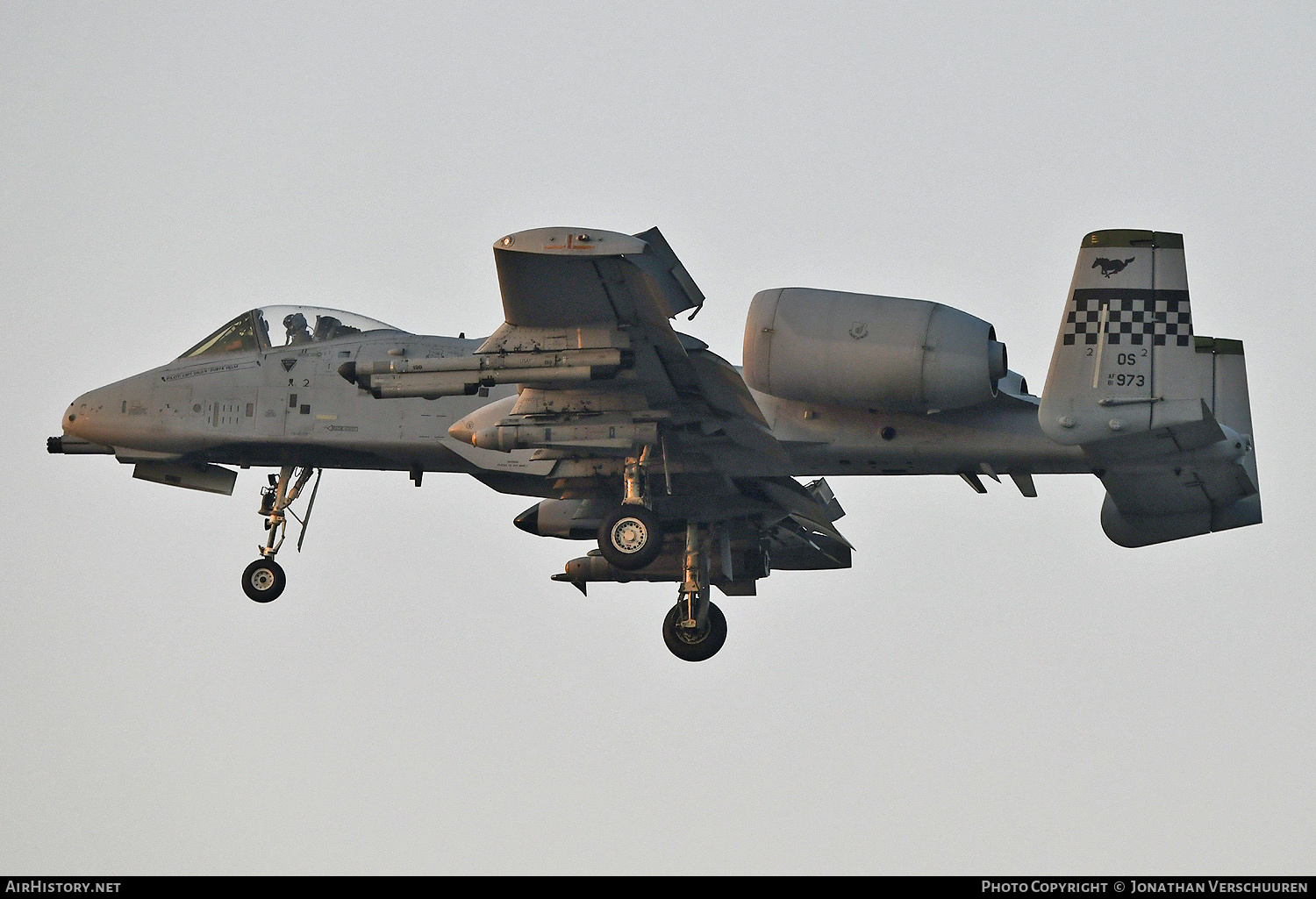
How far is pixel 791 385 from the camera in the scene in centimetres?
2202

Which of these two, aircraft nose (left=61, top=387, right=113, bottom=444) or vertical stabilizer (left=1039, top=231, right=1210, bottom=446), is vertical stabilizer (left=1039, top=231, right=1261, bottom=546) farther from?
aircraft nose (left=61, top=387, right=113, bottom=444)

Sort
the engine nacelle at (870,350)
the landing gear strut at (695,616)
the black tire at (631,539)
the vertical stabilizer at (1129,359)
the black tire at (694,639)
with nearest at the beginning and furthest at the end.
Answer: the vertical stabilizer at (1129,359)
the engine nacelle at (870,350)
the black tire at (631,539)
the landing gear strut at (695,616)
the black tire at (694,639)

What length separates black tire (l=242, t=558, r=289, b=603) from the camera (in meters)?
27.2

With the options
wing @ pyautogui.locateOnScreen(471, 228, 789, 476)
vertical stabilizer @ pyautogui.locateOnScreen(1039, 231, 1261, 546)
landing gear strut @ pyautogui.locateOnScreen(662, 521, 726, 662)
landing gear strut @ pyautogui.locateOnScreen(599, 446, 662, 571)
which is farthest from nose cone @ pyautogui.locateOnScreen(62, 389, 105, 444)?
vertical stabilizer @ pyautogui.locateOnScreen(1039, 231, 1261, 546)

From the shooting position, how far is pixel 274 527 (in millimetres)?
27281

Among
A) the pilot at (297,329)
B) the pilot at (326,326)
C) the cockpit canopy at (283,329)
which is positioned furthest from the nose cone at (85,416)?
the pilot at (326,326)

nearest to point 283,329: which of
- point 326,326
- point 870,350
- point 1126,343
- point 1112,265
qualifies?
point 326,326

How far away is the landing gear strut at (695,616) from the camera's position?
26078 millimetres

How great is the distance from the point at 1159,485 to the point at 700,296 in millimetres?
6326

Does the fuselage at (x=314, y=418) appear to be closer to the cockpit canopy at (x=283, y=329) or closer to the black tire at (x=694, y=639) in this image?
the cockpit canopy at (x=283, y=329)

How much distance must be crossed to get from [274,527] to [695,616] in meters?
6.35

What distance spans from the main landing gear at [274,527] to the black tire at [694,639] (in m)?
5.57

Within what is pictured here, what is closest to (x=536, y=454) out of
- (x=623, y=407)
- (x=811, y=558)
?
(x=623, y=407)

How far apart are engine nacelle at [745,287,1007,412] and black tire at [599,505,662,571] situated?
2618 millimetres
